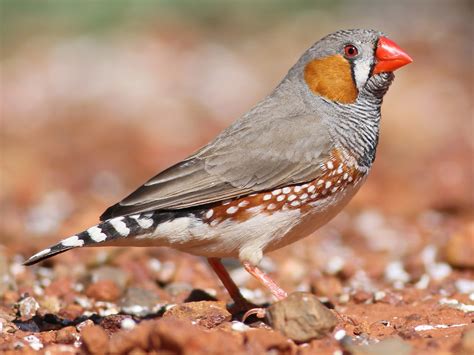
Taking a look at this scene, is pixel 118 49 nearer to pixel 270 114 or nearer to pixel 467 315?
pixel 270 114

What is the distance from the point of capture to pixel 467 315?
17.3 feet

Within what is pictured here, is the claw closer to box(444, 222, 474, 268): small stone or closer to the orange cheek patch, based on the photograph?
the orange cheek patch

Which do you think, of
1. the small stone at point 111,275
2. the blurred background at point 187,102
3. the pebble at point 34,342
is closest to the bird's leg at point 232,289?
the small stone at point 111,275

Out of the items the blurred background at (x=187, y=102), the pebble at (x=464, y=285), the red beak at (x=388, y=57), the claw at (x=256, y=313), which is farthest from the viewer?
the blurred background at (x=187, y=102)

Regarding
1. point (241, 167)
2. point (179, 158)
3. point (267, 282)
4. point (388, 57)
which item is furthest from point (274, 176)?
point (179, 158)

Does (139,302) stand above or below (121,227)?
below

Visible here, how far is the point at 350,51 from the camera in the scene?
18.8 ft

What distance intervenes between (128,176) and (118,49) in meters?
6.15

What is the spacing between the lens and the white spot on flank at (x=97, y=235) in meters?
5.02

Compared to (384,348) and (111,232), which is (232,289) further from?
(384,348)

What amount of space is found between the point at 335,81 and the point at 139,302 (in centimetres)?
195

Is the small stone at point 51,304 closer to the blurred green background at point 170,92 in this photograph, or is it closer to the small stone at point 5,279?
the small stone at point 5,279

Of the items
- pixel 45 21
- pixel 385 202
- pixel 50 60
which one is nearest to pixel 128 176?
pixel 385 202

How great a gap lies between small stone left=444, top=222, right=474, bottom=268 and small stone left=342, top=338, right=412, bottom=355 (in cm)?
258
